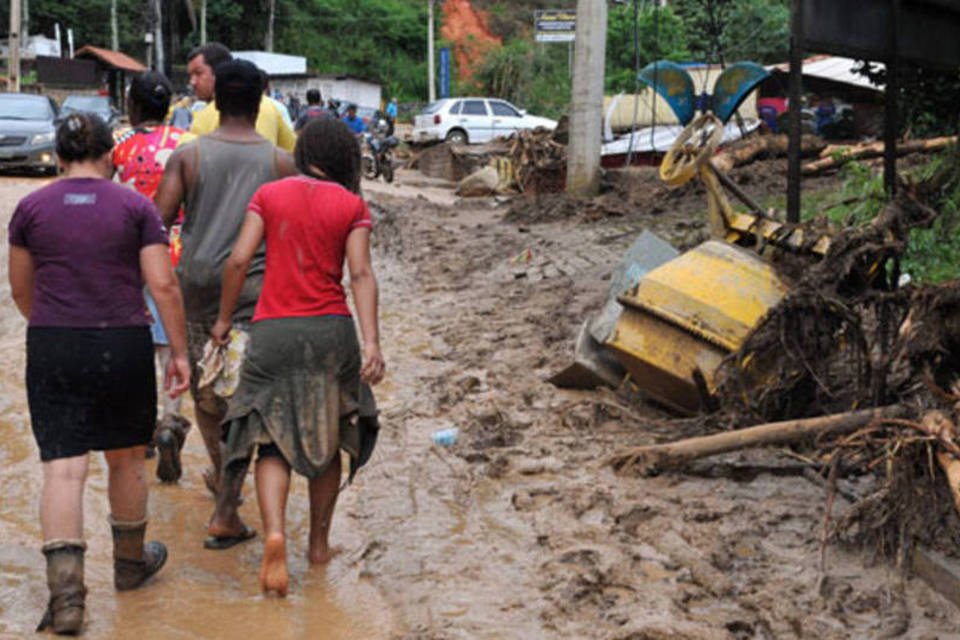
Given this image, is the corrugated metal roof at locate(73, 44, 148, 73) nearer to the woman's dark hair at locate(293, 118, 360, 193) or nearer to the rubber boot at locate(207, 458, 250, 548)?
the rubber boot at locate(207, 458, 250, 548)

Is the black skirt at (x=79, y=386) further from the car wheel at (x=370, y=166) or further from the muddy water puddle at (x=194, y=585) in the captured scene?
the car wheel at (x=370, y=166)

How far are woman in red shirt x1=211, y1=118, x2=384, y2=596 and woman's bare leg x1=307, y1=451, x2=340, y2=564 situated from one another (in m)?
0.15

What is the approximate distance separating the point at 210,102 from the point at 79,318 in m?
2.07

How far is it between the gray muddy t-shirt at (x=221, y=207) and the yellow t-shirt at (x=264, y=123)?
0.89m

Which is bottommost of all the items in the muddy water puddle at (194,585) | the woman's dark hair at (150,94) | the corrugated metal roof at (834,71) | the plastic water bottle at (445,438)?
the muddy water puddle at (194,585)

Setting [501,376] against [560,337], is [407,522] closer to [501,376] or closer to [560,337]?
[501,376]

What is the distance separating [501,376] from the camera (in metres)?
7.77

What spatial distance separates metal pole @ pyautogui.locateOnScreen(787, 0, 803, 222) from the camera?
300 inches

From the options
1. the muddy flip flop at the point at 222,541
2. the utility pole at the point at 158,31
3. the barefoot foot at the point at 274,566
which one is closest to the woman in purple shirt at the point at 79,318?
the barefoot foot at the point at 274,566

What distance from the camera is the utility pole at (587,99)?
16.6 metres

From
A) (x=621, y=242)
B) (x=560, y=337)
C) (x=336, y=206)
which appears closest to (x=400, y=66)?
(x=621, y=242)

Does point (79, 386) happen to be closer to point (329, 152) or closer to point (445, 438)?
point (329, 152)

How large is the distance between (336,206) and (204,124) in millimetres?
1820

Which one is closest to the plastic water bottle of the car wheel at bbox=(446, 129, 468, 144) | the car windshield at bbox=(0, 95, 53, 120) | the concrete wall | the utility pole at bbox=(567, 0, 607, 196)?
the utility pole at bbox=(567, 0, 607, 196)
